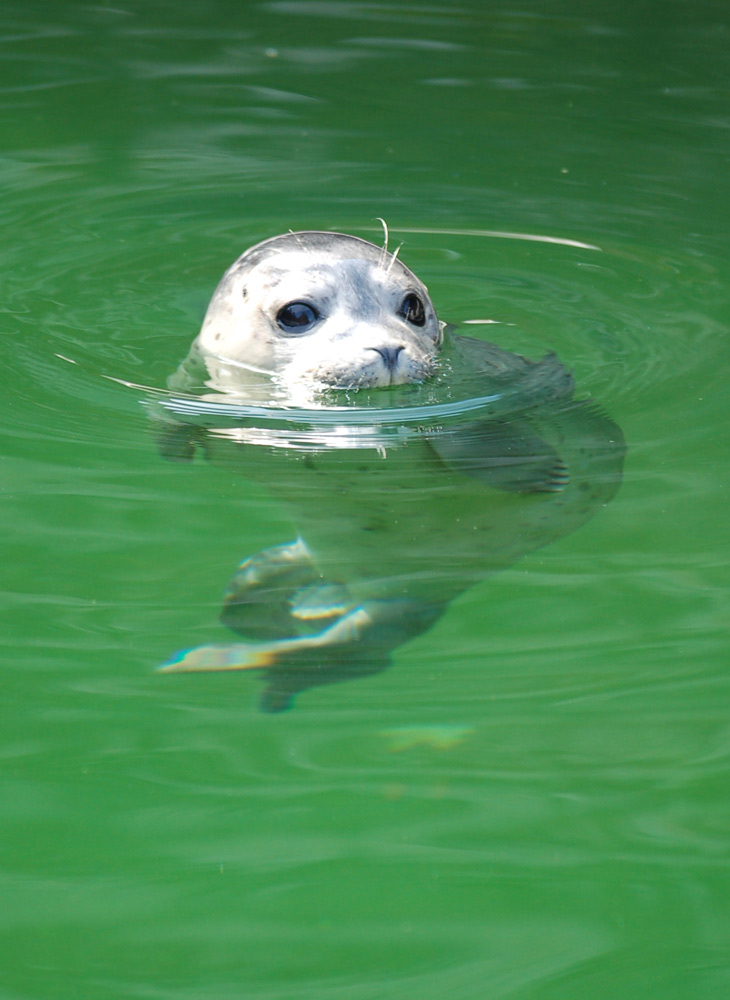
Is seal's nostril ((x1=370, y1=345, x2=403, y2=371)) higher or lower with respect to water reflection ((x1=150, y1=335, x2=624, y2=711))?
higher

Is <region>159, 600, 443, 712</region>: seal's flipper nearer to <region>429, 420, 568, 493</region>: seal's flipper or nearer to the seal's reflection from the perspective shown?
the seal's reflection

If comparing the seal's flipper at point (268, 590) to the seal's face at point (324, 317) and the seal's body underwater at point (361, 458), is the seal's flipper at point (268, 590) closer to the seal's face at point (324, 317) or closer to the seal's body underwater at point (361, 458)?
the seal's body underwater at point (361, 458)

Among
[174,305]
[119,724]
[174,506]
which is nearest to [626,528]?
[174,506]

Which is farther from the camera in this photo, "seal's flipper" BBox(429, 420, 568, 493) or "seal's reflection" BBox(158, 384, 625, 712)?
"seal's flipper" BBox(429, 420, 568, 493)

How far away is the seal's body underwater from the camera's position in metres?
2.67

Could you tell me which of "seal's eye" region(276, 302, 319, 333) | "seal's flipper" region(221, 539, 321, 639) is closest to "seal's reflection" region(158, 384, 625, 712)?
"seal's flipper" region(221, 539, 321, 639)

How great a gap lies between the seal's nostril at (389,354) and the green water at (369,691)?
560 millimetres

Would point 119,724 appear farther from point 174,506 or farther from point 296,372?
point 296,372

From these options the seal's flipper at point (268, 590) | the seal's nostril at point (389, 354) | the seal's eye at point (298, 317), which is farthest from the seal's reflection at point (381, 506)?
the seal's eye at point (298, 317)

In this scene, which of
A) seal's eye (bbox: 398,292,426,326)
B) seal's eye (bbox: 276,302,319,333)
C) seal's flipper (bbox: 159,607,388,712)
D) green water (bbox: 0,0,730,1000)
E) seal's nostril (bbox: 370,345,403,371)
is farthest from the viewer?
seal's eye (bbox: 398,292,426,326)

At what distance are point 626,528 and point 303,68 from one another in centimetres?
519

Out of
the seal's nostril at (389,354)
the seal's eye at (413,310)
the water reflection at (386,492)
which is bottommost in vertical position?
the water reflection at (386,492)

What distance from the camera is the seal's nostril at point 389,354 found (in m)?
3.43

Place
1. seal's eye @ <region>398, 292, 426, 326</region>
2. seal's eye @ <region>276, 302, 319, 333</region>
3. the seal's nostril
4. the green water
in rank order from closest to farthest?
1. the green water
2. the seal's nostril
3. seal's eye @ <region>276, 302, 319, 333</region>
4. seal's eye @ <region>398, 292, 426, 326</region>
